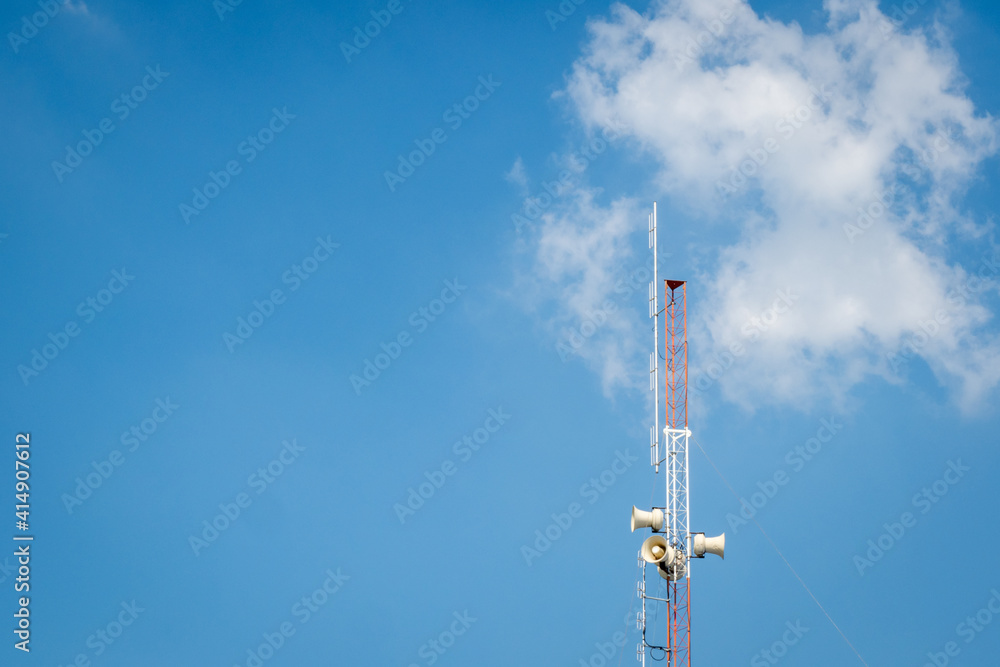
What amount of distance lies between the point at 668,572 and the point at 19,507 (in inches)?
1124

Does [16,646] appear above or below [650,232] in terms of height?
below

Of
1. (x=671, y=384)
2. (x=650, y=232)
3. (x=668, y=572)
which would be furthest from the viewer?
(x=650, y=232)

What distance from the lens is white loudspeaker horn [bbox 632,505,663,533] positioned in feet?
153

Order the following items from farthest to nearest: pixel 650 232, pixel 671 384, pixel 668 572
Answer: pixel 650 232, pixel 671 384, pixel 668 572

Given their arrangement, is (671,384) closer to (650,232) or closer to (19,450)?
(650,232)

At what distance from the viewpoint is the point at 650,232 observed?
53.0m

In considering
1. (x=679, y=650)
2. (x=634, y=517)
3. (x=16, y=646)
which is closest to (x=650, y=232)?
(x=634, y=517)

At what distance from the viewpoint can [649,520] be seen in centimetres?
4684

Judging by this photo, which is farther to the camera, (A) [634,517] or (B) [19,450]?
(B) [19,450]

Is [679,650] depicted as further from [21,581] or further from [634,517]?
[21,581]

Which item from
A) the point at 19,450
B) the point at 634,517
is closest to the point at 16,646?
the point at 19,450

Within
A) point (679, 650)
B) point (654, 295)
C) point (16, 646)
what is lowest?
point (16, 646)

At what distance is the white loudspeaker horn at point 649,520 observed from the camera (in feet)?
153

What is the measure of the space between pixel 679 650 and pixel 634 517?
5297 millimetres
